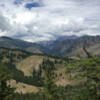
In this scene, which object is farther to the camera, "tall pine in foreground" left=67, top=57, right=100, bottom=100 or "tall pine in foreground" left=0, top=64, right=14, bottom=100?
"tall pine in foreground" left=0, top=64, right=14, bottom=100

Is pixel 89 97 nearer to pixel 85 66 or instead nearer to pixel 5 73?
pixel 85 66

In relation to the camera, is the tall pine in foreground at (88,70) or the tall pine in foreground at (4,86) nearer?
the tall pine in foreground at (88,70)

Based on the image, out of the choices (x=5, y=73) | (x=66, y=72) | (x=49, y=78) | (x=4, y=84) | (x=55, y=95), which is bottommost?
(x=55, y=95)

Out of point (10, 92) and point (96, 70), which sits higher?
point (96, 70)

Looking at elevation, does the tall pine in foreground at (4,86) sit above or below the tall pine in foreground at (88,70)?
below

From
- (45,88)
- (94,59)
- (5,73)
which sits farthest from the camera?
(45,88)

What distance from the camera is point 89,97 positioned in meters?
21.2

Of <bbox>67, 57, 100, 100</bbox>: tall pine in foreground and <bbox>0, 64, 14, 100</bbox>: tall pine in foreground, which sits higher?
<bbox>67, 57, 100, 100</bbox>: tall pine in foreground

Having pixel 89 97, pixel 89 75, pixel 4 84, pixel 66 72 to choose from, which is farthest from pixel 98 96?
pixel 4 84

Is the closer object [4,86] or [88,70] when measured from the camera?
[88,70]

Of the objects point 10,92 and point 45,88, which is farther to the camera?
point 45,88

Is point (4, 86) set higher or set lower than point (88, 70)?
lower

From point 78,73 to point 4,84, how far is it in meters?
13.9

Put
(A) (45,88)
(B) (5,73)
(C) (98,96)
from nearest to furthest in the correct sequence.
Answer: (C) (98,96)
(B) (5,73)
(A) (45,88)
